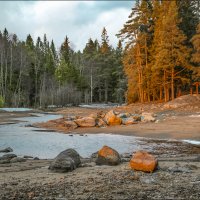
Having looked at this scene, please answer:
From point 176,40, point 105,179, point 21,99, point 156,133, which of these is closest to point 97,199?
point 105,179

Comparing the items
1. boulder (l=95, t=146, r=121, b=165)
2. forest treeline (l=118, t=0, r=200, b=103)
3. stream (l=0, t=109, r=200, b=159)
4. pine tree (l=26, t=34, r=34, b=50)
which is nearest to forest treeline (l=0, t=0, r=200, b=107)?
forest treeline (l=118, t=0, r=200, b=103)

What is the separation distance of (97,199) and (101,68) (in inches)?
3245

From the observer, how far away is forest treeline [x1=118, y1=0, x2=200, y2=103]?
38719mm

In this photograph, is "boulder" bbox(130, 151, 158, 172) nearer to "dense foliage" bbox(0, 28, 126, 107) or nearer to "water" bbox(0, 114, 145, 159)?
"water" bbox(0, 114, 145, 159)

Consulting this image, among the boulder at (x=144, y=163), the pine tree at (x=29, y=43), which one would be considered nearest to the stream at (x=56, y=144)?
the boulder at (x=144, y=163)

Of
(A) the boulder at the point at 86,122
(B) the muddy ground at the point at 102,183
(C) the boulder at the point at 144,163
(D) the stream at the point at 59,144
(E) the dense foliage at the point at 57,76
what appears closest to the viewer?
(B) the muddy ground at the point at 102,183

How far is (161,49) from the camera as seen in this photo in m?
39.1

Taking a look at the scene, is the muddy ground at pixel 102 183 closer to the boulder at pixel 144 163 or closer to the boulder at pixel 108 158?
the boulder at pixel 144 163

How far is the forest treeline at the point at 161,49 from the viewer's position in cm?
3872

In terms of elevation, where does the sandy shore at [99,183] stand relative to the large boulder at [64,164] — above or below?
below

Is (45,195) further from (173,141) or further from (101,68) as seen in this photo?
(101,68)

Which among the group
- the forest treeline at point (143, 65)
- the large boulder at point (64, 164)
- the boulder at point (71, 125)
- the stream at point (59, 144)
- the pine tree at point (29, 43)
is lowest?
the stream at point (59, 144)

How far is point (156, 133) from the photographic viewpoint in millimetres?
19078

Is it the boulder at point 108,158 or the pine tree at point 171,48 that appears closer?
the boulder at point 108,158
